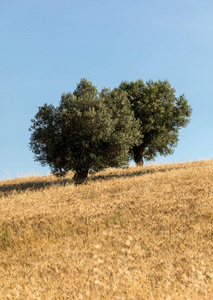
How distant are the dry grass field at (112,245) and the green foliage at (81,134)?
8521 millimetres

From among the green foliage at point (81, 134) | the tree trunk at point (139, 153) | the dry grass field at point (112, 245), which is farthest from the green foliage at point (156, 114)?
the dry grass field at point (112, 245)

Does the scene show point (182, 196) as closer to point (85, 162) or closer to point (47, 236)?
point (47, 236)

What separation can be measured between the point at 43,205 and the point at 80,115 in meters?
10.7

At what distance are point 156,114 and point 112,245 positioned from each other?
1092 inches

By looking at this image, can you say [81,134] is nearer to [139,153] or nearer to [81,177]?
[81,177]

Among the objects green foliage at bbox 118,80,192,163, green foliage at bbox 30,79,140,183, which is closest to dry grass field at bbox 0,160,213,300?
green foliage at bbox 30,79,140,183

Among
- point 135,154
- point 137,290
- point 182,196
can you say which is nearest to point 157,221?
point 182,196

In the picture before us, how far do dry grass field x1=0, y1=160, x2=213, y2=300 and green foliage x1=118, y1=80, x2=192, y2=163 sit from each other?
19.3 metres

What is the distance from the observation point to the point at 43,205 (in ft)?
47.4

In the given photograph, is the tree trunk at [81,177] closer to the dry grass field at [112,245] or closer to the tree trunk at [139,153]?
the dry grass field at [112,245]

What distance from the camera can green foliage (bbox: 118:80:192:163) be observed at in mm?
34625

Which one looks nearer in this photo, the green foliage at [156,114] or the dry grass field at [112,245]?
the dry grass field at [112,245]

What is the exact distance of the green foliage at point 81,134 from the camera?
942 inches

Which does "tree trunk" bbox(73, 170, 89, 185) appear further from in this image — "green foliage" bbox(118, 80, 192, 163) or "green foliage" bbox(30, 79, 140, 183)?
"green foliage" bbox(118, 80, 192, 163)
